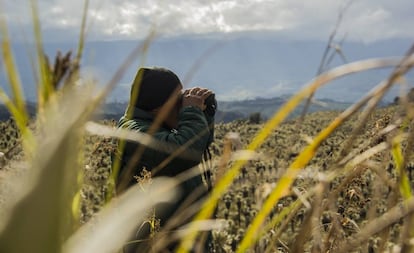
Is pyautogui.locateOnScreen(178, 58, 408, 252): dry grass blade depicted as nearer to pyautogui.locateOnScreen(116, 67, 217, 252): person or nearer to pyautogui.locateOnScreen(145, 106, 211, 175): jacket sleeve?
pyautogui.locateOnScreen(116, 67, 217, 252): person

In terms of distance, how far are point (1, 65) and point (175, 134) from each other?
7.39 ft

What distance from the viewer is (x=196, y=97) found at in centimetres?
363

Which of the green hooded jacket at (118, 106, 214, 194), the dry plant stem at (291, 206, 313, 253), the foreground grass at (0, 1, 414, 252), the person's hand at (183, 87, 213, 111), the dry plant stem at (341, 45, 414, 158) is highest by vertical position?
the dry plant stem at (341, 45, 414, 158)

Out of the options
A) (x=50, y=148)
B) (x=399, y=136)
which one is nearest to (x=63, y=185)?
Result: (x=50, y=148)

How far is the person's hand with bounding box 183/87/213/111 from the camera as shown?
142 inches

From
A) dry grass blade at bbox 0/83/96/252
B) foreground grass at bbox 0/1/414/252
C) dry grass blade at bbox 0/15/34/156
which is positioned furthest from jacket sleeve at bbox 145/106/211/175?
dry grass blade at bbox 0/83/96/252

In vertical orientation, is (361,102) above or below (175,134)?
above

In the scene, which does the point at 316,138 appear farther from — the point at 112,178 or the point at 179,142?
the point at 179,142

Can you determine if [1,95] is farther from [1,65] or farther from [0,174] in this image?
[0,174]

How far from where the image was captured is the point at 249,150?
1099 millimetres

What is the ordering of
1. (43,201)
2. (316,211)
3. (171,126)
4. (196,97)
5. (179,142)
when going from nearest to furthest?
(43,201) → (316,211) → (179,142) → (196,97) → (171,126)

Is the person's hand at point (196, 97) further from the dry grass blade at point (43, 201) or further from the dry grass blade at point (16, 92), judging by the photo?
the dry grass blade at point (43, 201)

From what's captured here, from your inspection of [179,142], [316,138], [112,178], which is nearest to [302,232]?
[316,138]

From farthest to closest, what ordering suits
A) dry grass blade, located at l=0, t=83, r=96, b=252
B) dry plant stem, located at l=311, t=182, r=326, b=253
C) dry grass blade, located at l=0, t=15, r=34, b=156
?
dry grass blade, located at l=0, t=15, r=34, b=156 → dry plant stem, located at l=311, t=182, r=326, b=253 → dry grass blade, located at l=0, t=83, r=96, b=252
